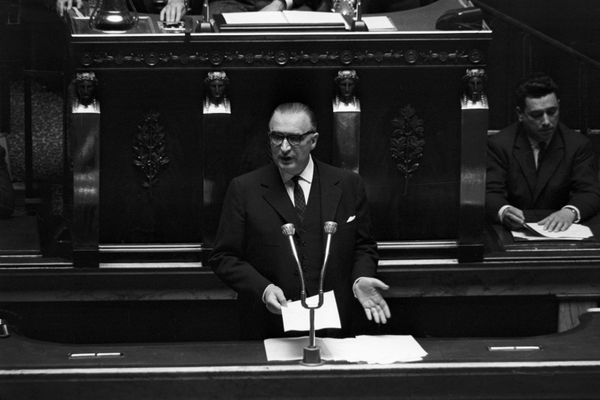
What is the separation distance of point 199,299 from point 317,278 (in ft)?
3.00

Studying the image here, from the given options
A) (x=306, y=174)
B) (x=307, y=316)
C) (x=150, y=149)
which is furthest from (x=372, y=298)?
(x=150, y=149)

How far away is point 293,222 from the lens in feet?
19.1

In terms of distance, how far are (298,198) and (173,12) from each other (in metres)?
1.26

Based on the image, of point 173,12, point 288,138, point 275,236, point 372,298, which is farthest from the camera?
point 173,12

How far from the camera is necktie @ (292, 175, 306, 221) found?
587cm

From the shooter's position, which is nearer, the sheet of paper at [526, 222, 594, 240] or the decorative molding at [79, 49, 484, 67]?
the decorative molding at [79, 49, 484, 67]

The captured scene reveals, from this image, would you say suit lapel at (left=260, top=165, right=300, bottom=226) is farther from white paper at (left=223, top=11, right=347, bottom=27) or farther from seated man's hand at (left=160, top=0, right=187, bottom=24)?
seated man's hand at (left=160, top=0, right=187, bottom=24)

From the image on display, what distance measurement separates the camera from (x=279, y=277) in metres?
5.83

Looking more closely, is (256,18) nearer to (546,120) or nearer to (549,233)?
(546,120)

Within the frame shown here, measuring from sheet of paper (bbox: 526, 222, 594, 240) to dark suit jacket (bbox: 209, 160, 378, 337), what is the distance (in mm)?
1174

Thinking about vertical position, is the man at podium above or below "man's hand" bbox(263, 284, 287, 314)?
above

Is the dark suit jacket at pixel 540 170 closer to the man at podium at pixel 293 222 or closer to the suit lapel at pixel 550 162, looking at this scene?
the suit lapel at pixel 550 162

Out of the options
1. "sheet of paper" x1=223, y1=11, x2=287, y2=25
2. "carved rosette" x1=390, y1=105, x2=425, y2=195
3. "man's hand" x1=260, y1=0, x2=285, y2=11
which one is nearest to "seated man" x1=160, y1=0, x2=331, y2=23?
"man's hand" x1=260, y1=0, x2=285, y2=11

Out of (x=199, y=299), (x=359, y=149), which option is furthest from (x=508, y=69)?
(x=199, y=299)
